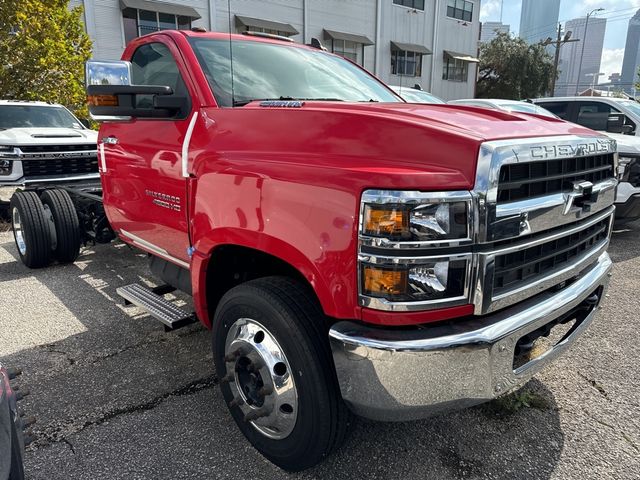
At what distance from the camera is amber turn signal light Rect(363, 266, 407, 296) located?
176 cm

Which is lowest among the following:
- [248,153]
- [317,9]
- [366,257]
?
[366,257]

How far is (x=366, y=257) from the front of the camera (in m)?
1.77

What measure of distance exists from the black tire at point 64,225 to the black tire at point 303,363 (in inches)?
146

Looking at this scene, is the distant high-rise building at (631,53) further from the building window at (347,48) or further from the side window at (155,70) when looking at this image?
the side window at (155,70)

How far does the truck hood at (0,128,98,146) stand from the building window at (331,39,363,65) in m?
19.9

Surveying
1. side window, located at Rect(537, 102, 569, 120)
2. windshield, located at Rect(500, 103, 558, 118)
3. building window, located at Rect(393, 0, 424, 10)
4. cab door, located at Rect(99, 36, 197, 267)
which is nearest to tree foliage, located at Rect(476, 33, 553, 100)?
building window, located at Rect(393, 0, 424, 10)

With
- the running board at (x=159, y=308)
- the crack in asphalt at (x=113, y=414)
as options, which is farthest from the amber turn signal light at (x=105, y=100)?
the crack in asphalt at (x=113, y=414)

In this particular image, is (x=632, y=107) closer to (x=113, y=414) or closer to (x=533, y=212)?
(x=533, y=212)

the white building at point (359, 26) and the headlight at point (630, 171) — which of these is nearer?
the headlight at point (630, 171)

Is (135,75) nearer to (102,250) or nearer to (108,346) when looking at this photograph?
(108,346)

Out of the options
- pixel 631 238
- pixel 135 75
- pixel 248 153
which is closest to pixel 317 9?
pixel 631 238

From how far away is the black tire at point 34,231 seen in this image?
16.7 feet

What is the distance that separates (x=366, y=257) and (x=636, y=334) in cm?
310

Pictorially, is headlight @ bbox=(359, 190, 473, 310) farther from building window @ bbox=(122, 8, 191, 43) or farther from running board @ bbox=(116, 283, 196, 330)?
building window @ bbox=(122, 8, 191, 43)
